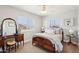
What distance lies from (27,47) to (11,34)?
0.38 meters

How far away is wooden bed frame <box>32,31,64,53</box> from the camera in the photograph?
1666 mm

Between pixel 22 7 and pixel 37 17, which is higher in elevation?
pixel 22 7

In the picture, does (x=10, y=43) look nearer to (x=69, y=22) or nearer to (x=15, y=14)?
(x=15, y=14)

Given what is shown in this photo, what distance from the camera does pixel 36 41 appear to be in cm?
176

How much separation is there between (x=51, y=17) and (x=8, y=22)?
80 cm

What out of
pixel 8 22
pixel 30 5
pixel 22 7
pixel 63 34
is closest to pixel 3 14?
pixel 8 22

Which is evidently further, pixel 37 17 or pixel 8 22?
pixel 37 17

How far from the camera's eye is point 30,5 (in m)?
1.66

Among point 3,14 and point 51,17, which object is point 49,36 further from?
point 3,14

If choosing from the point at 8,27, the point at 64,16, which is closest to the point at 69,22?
the point at 64,16

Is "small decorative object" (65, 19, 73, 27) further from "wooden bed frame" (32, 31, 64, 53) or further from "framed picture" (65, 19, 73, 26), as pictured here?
"wooden bed frame" (32, 31, 64, 53)

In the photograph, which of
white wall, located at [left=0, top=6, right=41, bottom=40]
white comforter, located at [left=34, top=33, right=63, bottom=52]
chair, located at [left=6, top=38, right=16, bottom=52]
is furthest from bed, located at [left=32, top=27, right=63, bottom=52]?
chair, located at [left=6, top=38, right=16, bottom=52]

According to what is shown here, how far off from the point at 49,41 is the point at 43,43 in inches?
5.3
